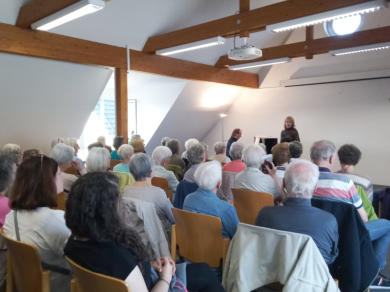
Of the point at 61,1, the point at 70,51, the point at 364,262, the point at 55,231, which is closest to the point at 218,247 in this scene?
the point at 364,262

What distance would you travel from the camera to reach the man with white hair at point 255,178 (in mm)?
3076

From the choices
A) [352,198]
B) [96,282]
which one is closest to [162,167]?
[352,198]

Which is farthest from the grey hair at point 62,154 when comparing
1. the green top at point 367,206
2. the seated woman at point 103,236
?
the green top at point 367,206

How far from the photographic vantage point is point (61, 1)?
4.05 meters

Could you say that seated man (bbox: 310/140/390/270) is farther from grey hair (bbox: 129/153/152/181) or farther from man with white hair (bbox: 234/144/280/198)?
grey hair (bbox: 129/153/152/181)

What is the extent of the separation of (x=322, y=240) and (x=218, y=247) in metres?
0.70

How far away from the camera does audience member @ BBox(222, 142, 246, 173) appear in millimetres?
3740

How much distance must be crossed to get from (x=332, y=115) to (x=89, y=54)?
19.0 ft

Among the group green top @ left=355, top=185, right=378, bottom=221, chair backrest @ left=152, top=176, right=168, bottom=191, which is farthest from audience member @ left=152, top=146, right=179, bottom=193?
green top @ left=355, top=185, right=378, bottom=221

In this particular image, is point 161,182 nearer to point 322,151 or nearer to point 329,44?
point 322,151

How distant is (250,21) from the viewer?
16.7ft

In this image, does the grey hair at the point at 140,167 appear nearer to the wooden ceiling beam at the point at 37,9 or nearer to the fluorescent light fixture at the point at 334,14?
the wooden ceiling beam at the point at 37,9

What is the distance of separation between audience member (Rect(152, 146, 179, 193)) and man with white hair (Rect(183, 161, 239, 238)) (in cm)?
129

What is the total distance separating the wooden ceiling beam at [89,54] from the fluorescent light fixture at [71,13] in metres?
0.34
